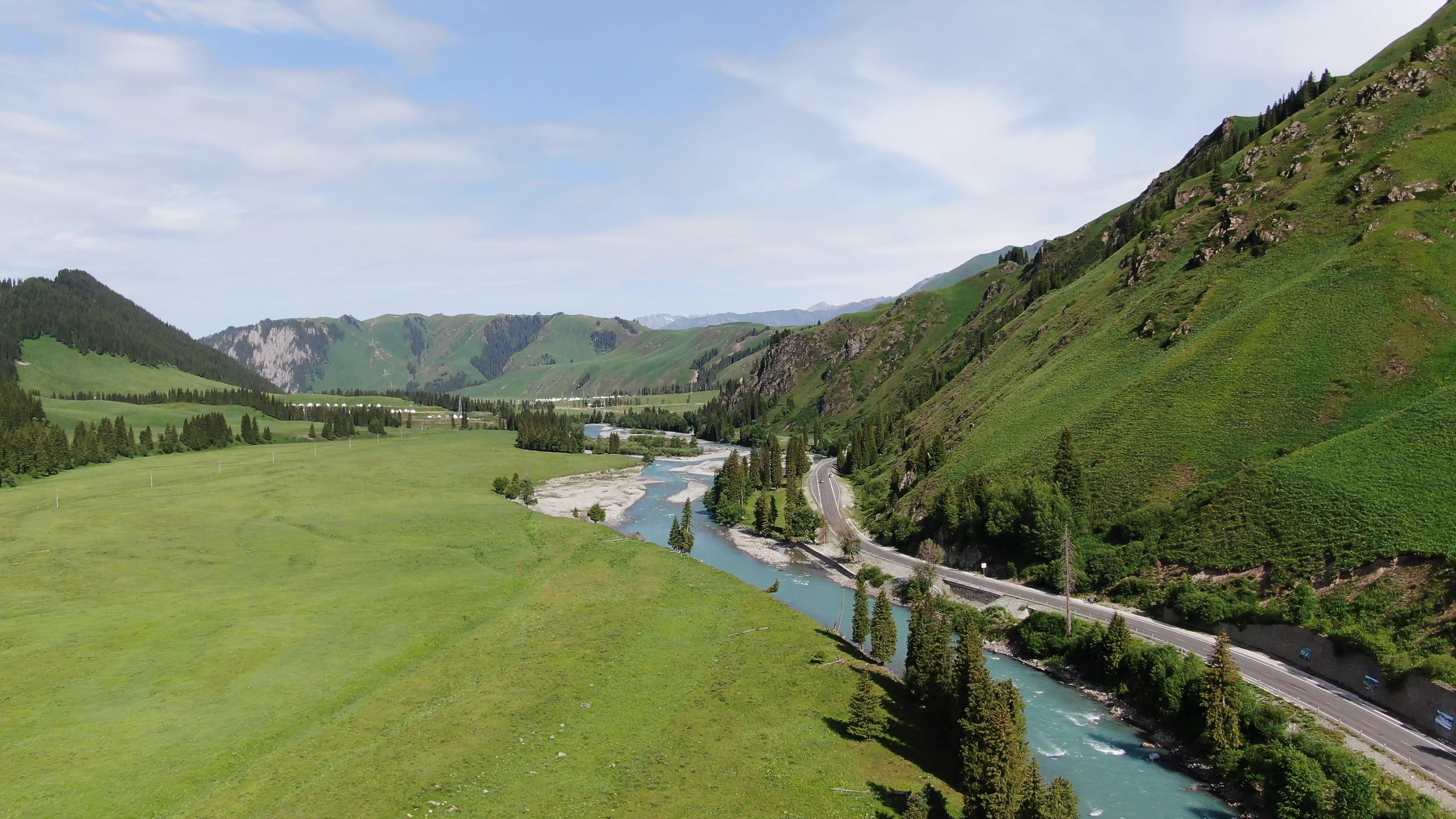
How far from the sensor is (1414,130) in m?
124

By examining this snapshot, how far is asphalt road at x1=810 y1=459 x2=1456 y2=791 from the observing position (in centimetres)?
4716

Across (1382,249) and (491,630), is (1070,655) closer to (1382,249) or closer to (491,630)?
(491,630)

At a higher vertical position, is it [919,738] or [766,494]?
[766,494]

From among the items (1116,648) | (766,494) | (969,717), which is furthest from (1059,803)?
(766,494)

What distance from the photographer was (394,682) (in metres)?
58.6

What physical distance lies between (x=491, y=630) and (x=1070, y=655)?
186 feet

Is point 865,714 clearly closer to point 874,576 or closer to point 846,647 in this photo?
point 846,647

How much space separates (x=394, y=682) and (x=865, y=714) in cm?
3755

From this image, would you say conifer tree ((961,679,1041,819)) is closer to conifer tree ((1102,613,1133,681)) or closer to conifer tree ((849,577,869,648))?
conifer tree ((1102,613,1133,681))

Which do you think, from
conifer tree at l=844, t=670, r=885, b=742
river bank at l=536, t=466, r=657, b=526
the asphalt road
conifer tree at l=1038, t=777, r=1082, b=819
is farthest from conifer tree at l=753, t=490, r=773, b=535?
conifer tree at l=1038, t=777, r=1082, b=819

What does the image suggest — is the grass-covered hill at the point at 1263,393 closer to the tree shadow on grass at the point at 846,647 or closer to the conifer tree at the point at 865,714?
the tree shadow on grass at the point at 846,647

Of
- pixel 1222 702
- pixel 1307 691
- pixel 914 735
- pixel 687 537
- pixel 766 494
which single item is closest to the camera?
pixel 1222 702

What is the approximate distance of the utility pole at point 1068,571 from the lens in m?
71.4

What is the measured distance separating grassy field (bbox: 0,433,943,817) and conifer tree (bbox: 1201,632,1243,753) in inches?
860
